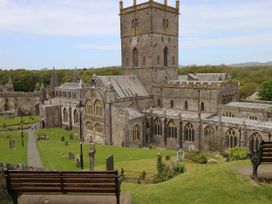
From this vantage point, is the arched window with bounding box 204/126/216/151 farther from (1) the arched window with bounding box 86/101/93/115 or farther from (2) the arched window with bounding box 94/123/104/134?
(1) the arched window with bounding box 86/101/93/115

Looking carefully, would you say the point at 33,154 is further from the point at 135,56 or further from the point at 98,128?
the point at 135,56

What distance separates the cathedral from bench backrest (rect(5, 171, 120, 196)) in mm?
22799

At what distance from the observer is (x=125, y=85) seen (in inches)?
1517

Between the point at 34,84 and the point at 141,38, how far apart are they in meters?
64.8

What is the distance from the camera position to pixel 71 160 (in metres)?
27.3

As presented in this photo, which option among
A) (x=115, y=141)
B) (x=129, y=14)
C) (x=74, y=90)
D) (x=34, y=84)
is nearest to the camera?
(x=115, y=141)

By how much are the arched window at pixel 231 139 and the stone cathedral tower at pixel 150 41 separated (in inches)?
547

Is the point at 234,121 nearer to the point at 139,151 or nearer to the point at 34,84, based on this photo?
the point at 139,151

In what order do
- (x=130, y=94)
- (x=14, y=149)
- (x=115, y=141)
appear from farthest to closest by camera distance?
1. (x=130, y=94)
2. (x=115, y=141)
3. (x=14, y=149)

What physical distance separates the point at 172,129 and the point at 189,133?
2.45 meters

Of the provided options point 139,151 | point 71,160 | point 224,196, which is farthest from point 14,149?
point 224,196

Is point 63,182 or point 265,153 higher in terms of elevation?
point 265,153

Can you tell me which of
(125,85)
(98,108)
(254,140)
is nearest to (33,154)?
(98,108)

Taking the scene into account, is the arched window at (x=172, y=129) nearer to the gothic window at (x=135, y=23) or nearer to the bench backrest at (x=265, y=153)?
the gothic window at (x=135, y=23)
